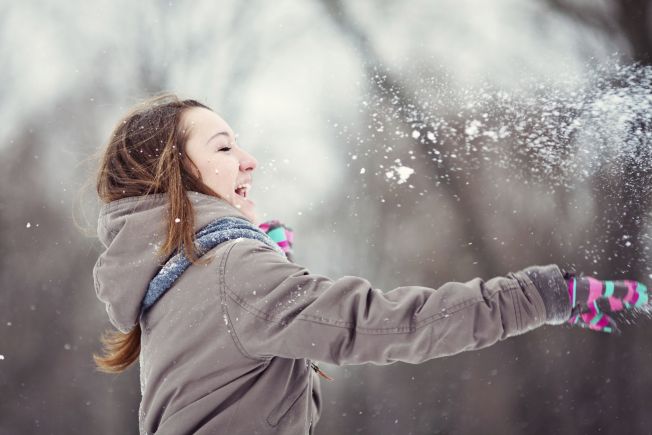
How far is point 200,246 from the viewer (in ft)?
3.38

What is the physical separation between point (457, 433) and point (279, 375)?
1734 mm

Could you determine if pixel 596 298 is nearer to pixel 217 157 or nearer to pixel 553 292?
pixel 553 292

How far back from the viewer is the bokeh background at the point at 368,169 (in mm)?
2133

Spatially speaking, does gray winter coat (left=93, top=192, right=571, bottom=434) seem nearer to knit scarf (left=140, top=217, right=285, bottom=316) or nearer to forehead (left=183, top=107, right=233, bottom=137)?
knit scarf (left=140, top=217, right=285, bottom=316)

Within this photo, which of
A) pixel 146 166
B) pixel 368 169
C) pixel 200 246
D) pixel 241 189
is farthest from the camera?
pixel 368 169

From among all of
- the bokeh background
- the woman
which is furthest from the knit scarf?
the bokeh background

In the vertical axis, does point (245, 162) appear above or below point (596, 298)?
above

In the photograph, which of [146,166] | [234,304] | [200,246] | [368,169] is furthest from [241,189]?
[368,169]

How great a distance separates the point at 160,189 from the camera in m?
1.15

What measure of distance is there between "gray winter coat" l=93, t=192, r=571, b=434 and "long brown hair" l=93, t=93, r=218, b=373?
4 centimetres

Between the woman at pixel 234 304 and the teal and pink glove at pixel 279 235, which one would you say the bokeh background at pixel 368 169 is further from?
the woman at pixel 234 304

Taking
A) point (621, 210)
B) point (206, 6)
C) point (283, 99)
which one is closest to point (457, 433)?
point (621, 210)

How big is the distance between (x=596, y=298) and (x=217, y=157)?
740 mm

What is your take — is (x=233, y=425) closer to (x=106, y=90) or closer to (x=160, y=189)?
(x=160, y=189)
